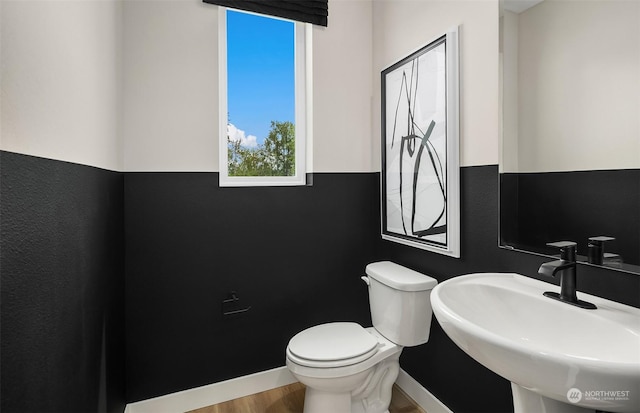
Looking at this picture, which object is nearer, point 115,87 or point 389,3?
point 115,87

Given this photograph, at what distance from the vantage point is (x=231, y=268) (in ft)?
6.35

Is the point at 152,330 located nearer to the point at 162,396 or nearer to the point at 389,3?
the point at 162,396

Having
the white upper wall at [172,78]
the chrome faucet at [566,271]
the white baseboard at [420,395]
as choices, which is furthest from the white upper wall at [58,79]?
the white baseboard at [420,395]

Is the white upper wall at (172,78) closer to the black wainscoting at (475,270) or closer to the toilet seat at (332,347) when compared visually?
the black wainscoting at (475,270)

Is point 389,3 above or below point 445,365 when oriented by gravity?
above

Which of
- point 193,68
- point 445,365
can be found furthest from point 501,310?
point 193,68

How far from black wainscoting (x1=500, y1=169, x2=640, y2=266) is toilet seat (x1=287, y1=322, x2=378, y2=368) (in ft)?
2.69

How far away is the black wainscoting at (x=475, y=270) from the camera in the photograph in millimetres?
1106

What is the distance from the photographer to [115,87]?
1569 millimetres

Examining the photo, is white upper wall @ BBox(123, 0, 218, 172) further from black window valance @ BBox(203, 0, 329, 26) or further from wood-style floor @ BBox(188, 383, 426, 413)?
wood-style floor @ BBox(188, 383, 426, 413)

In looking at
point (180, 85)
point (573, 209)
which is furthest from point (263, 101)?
point (573, 209)

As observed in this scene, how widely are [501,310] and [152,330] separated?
5.49 ft

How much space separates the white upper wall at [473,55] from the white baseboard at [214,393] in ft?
5.37

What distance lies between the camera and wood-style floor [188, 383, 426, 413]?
6.09 ft
